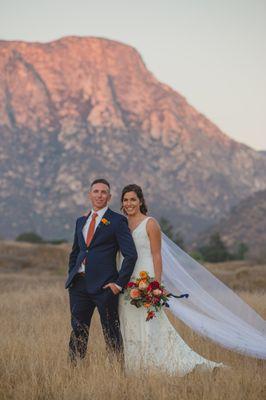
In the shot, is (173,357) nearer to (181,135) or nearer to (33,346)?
(33,346)

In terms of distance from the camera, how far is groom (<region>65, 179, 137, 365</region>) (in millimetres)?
6719

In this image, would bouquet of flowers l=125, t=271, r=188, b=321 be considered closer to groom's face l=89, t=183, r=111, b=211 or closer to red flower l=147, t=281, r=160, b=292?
red flower l=147, t=281, r=160, b=292

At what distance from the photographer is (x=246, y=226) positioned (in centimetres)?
9125

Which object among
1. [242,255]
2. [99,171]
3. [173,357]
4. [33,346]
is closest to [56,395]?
[173,357]

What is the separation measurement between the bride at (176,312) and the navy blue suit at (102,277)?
0.16 m

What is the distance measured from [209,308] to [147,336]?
1.04m

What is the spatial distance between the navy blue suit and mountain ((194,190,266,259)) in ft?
243

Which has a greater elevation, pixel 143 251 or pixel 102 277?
pixel 143 251

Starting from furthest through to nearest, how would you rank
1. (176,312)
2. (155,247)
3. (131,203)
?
(176,312) → (131,203) → (155,247)

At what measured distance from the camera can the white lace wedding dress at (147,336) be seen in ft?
22.5

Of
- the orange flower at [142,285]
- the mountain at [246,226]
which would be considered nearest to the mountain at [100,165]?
the mountain at [246,226]

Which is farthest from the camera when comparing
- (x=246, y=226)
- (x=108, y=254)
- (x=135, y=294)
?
(x=246, y=226)

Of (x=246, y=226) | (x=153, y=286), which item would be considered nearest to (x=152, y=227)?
(x=153, y=286)

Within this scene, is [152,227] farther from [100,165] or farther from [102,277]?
[100,165]
